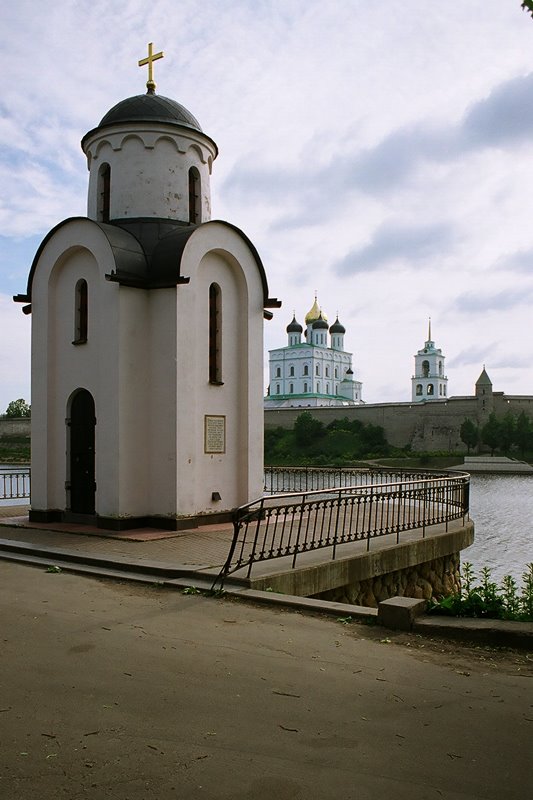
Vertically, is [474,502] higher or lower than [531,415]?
lower

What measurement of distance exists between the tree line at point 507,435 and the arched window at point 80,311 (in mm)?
63946

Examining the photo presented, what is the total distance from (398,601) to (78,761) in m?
3.51

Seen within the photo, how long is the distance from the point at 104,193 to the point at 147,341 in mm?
3621

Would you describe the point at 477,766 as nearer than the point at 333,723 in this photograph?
Yes

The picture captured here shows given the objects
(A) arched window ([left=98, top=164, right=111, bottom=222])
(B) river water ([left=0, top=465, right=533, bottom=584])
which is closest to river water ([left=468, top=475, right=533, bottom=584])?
(B) river water ([left=0, top=465, right=533, bottom=584])

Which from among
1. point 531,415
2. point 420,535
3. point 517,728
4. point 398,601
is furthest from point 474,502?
point 531,415

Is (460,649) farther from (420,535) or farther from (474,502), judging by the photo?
(474,502)

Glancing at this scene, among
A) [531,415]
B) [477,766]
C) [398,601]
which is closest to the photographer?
[477,766]

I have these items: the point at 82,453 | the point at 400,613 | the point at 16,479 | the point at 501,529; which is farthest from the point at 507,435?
the point at 400,613

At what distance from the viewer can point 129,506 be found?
12008 millimetres

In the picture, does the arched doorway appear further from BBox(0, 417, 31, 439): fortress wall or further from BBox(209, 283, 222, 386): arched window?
BBox(0, 417, 31, 439): fortress wall

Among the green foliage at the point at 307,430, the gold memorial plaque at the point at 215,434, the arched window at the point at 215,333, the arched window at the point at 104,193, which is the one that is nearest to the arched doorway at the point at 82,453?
the gold memorial plaque at the point at 215,434

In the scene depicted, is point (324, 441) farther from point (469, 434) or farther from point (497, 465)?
point (497, 465)

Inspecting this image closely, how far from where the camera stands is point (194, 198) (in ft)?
46.9
